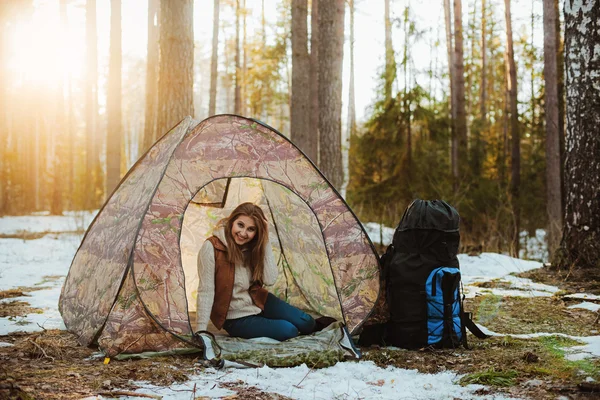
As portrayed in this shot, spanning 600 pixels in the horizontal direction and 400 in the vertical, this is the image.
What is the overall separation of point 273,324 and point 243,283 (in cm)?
37

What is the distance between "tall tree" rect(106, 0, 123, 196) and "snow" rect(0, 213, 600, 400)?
16.5 ft

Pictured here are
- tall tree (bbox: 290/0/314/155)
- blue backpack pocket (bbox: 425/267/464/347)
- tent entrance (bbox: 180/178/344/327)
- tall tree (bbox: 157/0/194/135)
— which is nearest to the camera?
blue backpack pocket (bbox: 425/267/464/347)

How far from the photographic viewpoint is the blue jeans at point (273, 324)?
12.9 feet

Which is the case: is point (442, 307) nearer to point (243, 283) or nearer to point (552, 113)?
point (243, 283)

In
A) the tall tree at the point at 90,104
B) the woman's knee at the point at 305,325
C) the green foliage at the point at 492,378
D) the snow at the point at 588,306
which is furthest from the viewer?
the tall tree at the point at 90,104

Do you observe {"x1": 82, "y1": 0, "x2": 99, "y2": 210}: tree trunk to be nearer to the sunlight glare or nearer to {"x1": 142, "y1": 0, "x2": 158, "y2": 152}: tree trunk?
the sunlight glare

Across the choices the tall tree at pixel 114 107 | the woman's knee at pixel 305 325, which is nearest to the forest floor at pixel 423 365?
the woman's knee at pixel 305 325

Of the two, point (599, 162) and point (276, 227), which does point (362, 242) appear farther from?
point (599, 162)

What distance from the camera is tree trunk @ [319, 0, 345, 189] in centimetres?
957

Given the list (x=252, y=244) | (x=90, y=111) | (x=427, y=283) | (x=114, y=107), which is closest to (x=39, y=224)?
(x=114, y=107)

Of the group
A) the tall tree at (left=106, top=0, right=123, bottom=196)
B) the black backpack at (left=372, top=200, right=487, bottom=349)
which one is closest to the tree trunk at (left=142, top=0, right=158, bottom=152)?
the tall tree at (left=106, top=0, right=123, bottom=196)

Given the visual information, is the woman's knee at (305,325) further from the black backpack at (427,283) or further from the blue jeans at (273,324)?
the black backpack at (427,283)

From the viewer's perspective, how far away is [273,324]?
395 cm

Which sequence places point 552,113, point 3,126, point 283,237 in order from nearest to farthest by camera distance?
point 283,237 → point 552,113 → point 3,126
